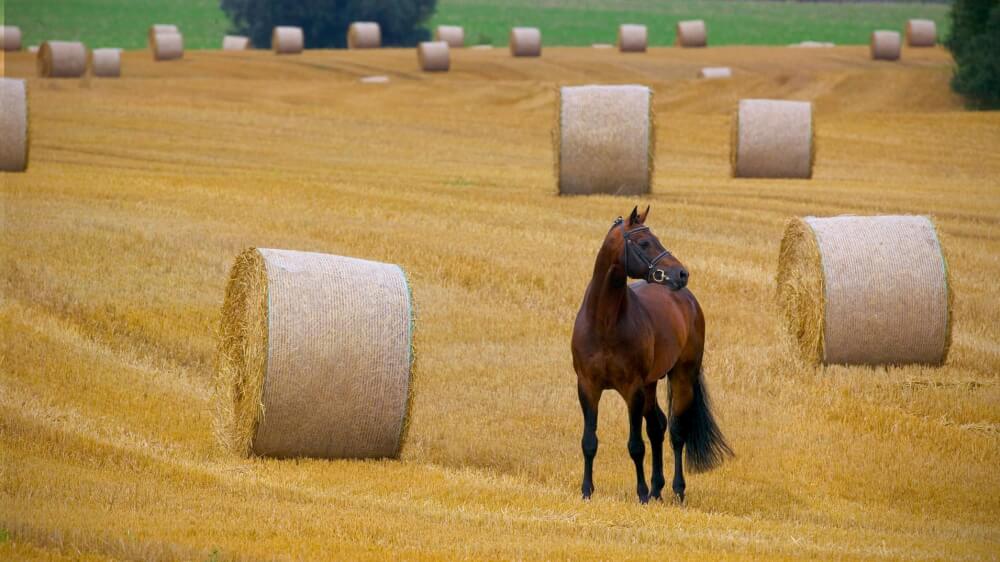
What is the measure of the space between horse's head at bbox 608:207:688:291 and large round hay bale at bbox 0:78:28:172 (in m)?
16.7

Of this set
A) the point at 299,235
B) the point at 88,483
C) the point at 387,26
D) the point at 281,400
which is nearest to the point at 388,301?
the point at 281,400

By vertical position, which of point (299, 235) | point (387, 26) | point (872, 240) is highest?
point (872, 240)

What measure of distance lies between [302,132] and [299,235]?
17762 millimetres

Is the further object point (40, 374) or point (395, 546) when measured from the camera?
point (40, 374)

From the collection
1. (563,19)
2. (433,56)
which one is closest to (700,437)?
(433,56)

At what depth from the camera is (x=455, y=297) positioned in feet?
58.2

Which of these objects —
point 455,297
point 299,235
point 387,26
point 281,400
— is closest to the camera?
point 281,400

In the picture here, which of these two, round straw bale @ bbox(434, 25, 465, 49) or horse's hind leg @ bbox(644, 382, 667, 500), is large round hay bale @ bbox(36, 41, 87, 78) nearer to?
round straw bale @ bbox(434, 25, 465, 49)

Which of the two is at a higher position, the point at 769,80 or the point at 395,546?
the point at 395,546

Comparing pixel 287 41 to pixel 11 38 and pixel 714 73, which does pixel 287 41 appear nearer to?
pixel 11 38

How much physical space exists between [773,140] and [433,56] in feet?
91.2

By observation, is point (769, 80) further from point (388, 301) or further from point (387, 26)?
point (388, 301)

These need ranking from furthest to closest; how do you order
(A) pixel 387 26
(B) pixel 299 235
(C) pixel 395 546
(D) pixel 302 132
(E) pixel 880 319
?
(A) pixel 387 26 < (D) pixel 302 132 < (B) pixel 299 235 < (E) pixel 880 319 < (C) pixel 395 546

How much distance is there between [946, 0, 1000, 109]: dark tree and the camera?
4366 cm
